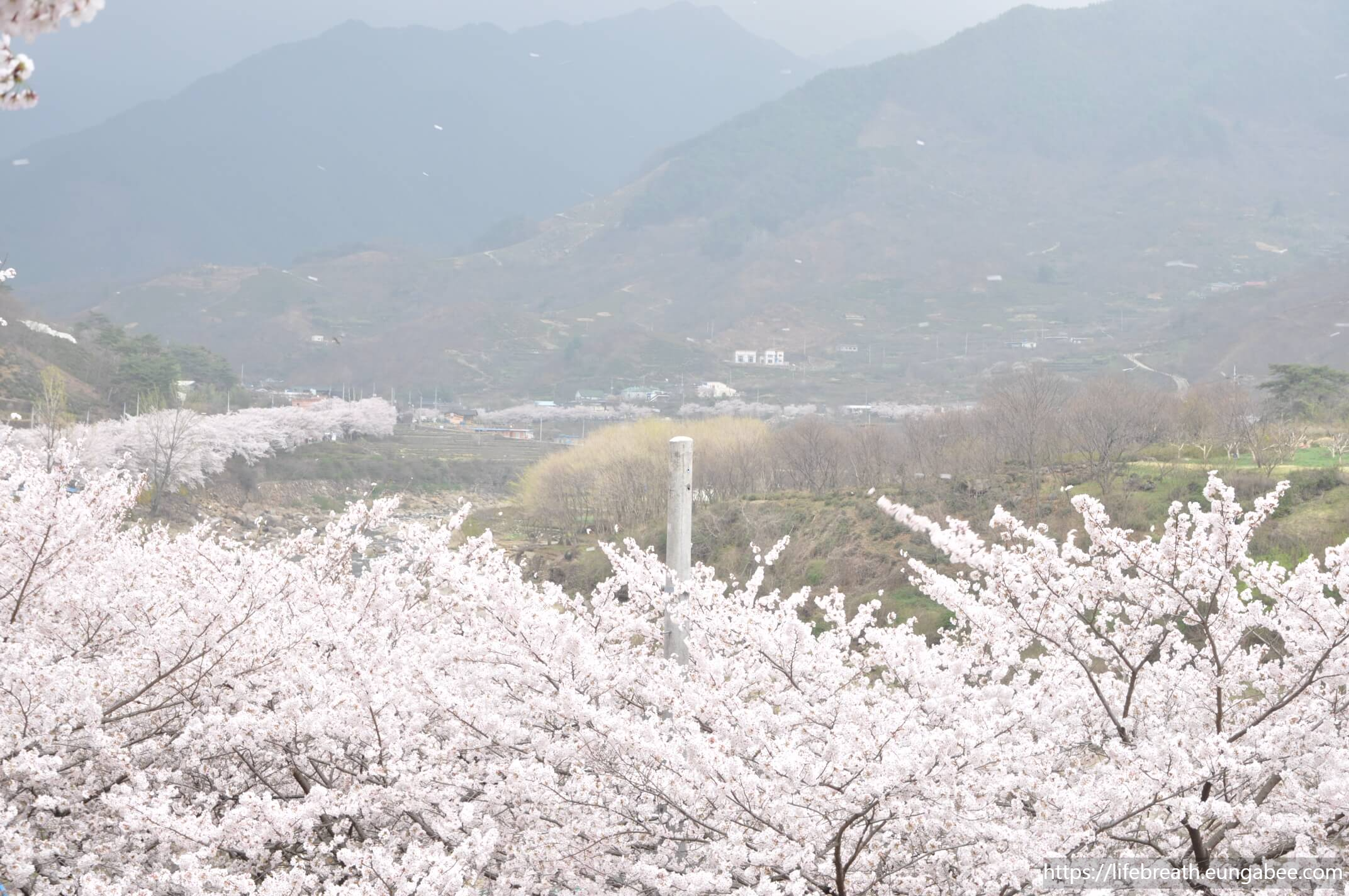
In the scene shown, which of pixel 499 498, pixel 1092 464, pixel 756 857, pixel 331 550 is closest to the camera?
pixel 756 857

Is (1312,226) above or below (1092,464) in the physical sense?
above

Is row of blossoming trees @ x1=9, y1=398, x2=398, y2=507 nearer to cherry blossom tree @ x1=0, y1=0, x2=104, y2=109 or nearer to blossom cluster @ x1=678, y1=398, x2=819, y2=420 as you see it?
cherry blossom tree @ x1=0, y1=0, x2=104, y2=109

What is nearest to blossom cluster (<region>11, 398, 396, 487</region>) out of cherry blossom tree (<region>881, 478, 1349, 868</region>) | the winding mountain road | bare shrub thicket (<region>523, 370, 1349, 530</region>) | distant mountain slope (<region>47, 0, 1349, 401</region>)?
bare shrub thicket (<region>523, 370, 1349, 530</region>)

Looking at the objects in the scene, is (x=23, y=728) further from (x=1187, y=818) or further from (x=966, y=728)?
(x=1187, y=818)

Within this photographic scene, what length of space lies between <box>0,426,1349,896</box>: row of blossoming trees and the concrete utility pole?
0.15m

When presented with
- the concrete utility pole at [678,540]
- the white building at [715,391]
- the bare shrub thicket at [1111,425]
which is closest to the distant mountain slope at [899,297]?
the white building at [715,391]

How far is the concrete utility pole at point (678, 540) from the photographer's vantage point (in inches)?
255

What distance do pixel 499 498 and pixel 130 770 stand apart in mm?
63029

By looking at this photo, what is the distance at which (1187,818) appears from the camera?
445 cm

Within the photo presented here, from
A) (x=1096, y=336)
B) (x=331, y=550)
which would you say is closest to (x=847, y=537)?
(x=331, y=550)

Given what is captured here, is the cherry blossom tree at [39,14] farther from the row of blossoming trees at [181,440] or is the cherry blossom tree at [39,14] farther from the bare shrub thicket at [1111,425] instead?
the row of blossoming trees at [181,440]

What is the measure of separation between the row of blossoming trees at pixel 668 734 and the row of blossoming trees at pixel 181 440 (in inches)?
1211

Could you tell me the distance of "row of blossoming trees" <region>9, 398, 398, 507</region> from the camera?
41.2m

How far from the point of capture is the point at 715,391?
11888cm
